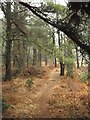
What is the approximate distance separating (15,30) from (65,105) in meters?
9.99

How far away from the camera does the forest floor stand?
57.1 feet

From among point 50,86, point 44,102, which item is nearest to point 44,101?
point 44,102

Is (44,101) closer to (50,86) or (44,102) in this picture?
(44,102)

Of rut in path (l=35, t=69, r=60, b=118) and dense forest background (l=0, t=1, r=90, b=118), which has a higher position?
dense forest background (l=0, t=1, r=90, b=118)

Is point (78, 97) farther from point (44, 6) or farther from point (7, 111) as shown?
point (44, 6)

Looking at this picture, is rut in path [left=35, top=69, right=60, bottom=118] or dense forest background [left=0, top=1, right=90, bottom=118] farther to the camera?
rut in path [left=35, top=69, right=60, bottom=118]

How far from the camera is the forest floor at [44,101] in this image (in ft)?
57.1

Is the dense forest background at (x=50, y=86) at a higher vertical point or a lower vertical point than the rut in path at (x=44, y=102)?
higher

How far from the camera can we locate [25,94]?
22562mm

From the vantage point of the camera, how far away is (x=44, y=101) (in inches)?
811

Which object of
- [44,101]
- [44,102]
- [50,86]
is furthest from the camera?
[50,86]

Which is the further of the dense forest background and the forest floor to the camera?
the forest floor

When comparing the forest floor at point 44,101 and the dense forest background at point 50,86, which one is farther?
the forest floor at point 44,101

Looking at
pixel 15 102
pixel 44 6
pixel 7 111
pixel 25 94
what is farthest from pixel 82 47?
pixel 25 94
